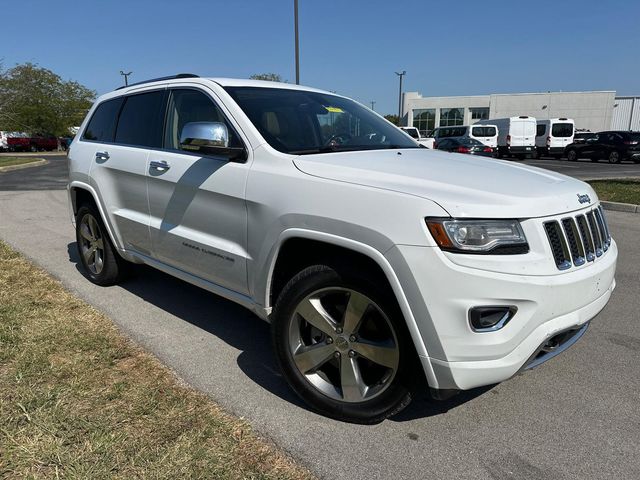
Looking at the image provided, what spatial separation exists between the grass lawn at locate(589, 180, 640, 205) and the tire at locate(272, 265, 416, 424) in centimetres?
917

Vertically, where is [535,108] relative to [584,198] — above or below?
above

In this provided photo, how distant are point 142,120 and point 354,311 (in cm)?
261

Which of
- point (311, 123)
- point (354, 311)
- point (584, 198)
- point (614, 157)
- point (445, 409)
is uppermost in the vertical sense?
point (311, 123)

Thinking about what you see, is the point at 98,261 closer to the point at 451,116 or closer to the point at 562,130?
the point at 562,130

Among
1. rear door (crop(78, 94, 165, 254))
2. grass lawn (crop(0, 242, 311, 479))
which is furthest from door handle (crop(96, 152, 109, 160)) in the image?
grass lawn (crop(0, 242, 311, 479))

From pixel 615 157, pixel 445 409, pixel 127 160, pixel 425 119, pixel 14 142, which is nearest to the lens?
pixel 445 409

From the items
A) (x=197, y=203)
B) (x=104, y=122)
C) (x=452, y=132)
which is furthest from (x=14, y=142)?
(x=197, y=203)

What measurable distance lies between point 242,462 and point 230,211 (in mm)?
1402

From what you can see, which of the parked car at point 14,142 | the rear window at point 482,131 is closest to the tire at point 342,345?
the rear window at point 482,131

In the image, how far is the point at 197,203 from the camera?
3268 mm

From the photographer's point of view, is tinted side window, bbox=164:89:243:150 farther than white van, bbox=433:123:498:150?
No

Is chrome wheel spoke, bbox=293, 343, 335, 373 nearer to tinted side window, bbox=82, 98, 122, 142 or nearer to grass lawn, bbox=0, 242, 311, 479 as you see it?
grass lawn, bbox=0, 242, 311, 479

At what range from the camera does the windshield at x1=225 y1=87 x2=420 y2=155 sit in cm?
313

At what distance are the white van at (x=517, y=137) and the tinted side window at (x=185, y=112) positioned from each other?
27.0 m
